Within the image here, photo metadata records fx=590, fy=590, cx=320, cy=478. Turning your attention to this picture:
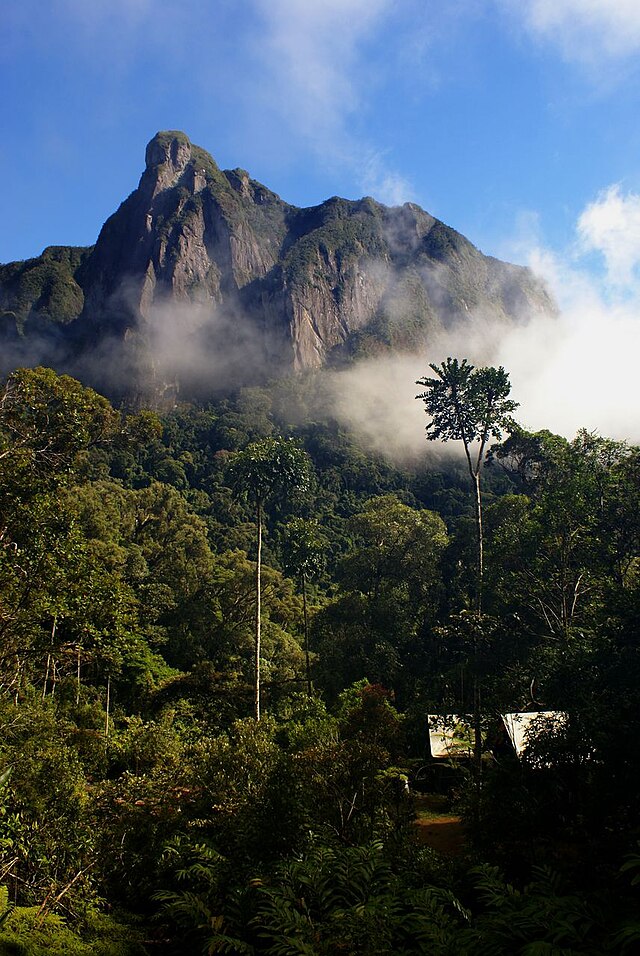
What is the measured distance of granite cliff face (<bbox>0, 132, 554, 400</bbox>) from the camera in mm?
113188

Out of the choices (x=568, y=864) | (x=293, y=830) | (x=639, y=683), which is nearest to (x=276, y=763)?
(x=293, y=830)

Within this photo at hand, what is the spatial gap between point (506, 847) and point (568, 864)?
1169mm

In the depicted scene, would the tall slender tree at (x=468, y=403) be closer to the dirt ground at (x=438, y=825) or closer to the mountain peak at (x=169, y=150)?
the dirt ground at (x=438, y=825)

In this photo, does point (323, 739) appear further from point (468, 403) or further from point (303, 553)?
point (303, 553)

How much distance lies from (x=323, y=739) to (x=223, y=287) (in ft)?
430

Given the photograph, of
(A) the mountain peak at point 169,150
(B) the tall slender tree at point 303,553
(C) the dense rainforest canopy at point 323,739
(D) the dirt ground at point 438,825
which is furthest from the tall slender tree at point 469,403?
(A) the mountain peak at point 169,150

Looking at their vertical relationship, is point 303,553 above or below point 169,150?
below

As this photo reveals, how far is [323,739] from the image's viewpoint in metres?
12.4

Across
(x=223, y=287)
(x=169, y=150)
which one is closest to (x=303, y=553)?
(x=223, y=287)

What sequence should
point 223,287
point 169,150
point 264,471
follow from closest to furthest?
point 264,471 → point 223,287 → point 169,150

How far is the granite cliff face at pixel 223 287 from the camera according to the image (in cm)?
11319

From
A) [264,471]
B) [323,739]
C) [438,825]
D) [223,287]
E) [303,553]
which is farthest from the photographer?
[223,287]

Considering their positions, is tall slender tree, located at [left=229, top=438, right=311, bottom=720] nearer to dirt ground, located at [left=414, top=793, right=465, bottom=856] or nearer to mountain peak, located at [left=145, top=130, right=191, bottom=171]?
dirt ground, located at [left=414, top=793, right=465, bottom=856]

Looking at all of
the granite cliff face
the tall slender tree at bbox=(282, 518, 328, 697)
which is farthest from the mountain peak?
the tall slender tree at bbox=(282, 518, 328, 697)
